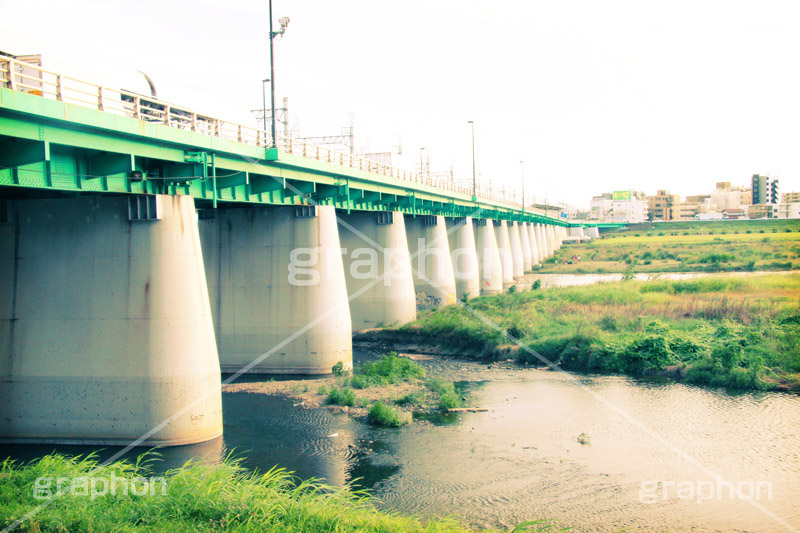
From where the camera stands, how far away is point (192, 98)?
1066 inches

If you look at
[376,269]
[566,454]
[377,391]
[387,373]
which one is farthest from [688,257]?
[566,454]

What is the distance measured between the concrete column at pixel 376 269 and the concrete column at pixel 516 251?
138 feet

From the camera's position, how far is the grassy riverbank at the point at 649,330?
27734mm

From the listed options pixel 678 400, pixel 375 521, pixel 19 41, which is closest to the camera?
pixel 375 521

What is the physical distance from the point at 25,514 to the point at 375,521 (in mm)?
6386

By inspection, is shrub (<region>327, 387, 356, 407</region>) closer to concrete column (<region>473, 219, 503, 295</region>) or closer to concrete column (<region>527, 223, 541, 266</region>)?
concrete column (<region>473, 219, 503, 295</region>)

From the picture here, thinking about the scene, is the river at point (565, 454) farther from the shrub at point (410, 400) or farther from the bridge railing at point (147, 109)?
the bridge railing at point (147, 109)

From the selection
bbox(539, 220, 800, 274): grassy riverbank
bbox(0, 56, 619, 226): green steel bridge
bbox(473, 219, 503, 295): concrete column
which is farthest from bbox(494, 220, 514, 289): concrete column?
bbox(0, 56, 619, 226): green steel bridge

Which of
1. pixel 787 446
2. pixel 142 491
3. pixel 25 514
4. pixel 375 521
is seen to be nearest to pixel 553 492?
pixel 375 521

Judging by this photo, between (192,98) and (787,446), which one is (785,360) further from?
(192,98)

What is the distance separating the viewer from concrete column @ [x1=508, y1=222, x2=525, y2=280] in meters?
82.9

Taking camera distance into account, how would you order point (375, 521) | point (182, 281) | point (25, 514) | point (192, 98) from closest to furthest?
1. point (25, 514)
2. point (375, 521)
3. point (182, 281)
4. point (192, 98)

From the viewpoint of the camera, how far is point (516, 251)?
84875 mm

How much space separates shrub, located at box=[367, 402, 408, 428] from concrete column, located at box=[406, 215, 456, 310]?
82.2 ft
